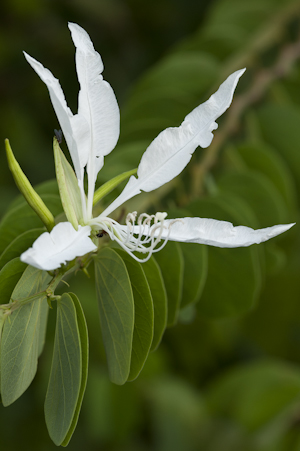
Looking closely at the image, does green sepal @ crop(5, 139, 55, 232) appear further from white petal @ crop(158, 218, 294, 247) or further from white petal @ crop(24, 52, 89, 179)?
white petal @ crop(158, 218, 294, 247)

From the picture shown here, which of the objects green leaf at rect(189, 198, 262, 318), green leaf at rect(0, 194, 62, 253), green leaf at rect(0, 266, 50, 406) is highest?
green leaf at rect(0, 194, 62, 253)

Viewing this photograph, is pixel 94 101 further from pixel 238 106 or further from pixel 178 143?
pixel 238 106

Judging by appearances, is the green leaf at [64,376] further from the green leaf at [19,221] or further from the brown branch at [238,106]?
the brown branch at [238,106]

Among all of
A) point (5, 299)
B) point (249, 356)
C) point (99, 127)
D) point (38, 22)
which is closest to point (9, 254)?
point (5, 299)

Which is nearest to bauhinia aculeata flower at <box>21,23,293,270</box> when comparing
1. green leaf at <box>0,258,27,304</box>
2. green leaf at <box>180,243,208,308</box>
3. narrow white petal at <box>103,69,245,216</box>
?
narrow white petal at <box>103,69,245,216</box>

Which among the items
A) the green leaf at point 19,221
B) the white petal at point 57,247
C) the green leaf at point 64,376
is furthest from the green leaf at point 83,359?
the green leaf at point 19,221

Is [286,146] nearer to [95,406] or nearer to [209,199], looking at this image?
[209,199]
